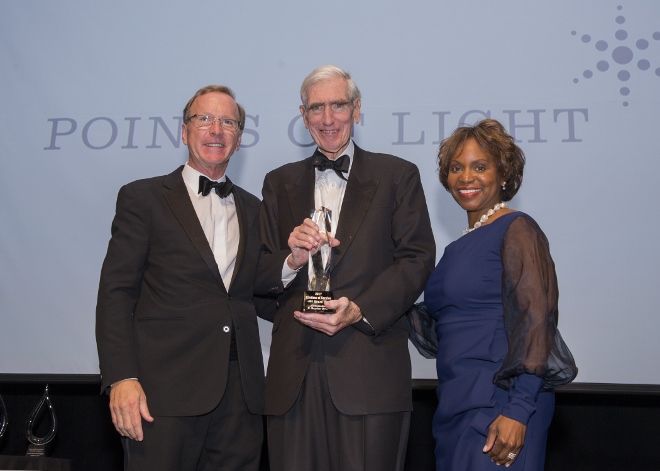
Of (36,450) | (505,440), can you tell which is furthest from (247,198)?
(36,450)

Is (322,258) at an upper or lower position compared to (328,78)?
lower

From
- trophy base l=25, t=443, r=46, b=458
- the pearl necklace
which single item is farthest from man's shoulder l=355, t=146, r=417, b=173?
trophy base l=25, t=443, r=46, b=458

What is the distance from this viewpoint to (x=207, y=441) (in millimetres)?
2812

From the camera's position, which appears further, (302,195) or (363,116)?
(363,116)

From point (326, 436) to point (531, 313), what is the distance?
2.58ft

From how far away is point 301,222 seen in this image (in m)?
2.73

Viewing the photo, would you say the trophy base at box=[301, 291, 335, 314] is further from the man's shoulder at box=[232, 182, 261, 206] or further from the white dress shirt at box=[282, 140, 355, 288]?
the man's shoulder at box=[232, 182, 261, 206]

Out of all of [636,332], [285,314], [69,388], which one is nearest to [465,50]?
[636,332]

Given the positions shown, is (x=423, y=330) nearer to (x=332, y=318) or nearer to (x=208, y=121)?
(x=332, y=318)

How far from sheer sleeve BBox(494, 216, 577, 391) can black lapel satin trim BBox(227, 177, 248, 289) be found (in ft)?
3.26

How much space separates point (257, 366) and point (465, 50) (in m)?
2.00

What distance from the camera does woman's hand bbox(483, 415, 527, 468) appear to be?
2.36m

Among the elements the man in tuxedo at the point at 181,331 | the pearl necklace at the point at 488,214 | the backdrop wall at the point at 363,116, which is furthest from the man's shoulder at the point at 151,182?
the pearl necklace at the point at 488,214

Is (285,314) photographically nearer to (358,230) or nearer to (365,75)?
(358,230)
